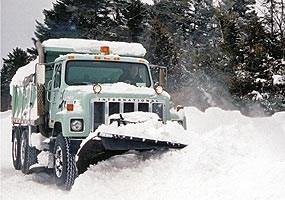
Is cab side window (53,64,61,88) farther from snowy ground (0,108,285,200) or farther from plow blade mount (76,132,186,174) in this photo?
plow blade mount (76,132,186,174)

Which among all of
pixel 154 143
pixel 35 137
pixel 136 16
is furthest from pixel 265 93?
pixel 154 143

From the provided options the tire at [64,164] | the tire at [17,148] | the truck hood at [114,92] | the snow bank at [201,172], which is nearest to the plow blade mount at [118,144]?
the snow bank at [201,172]

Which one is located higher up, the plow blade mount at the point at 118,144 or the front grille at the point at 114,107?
the front grille at the point at 114,107

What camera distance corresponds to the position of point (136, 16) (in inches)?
1415

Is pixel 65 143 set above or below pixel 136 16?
below

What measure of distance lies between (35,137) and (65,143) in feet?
6.63

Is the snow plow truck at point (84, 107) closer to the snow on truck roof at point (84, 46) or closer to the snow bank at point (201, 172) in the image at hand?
the snow on truck roof at point (84, 46)

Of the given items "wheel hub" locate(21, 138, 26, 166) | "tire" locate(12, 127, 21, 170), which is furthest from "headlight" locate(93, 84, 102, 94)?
"tire" locate(12, 127, 21, 170)

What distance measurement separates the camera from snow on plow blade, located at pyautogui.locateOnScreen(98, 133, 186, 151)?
24.6 feet

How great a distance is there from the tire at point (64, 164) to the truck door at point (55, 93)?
30.0 inches

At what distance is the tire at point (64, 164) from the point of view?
8289mm

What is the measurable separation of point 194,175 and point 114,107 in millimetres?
2390

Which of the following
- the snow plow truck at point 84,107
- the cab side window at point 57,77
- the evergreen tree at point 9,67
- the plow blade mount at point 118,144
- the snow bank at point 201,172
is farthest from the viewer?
the evergreen tree at point 9,67

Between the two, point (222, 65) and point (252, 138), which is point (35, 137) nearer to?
point (252, 138)
